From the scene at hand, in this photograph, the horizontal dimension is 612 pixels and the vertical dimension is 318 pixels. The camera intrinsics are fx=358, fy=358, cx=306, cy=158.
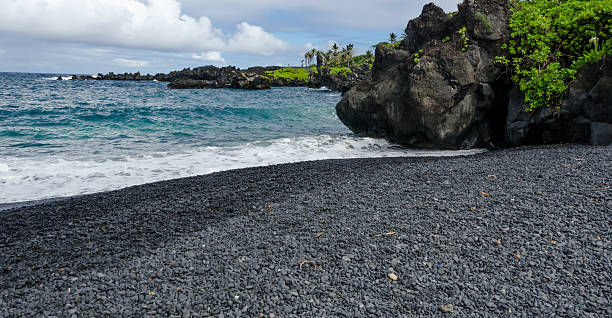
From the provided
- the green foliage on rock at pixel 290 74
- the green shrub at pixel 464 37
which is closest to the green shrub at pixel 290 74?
the green foliage on rock at pixel 290 74

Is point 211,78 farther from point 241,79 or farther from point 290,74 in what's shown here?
point 241,79

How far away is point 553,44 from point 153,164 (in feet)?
48.2

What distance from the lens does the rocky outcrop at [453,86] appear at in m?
13.4

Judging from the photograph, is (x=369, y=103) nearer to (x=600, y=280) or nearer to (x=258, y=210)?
(x=258, y=210)

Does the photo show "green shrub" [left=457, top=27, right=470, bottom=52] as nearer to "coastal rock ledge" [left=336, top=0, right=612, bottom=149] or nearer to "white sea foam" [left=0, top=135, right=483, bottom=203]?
"coastal rock ledge" [left=336, top=0, right=612, bottom=149]

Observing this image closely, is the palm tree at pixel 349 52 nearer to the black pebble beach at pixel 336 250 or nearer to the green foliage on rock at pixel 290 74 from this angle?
the green foliage on rock at pixel 290 74

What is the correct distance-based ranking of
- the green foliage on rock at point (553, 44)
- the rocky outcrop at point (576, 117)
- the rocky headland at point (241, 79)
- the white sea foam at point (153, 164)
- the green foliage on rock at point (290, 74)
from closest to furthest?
1. the white sea foam at point (153, 164)
2. the rocky outcrop at point (576, 117)
3. the green foliage on rock at point (553, 44)
4. the rocky headland at point (241, 79)
5. the green foliage on rock at point (290, 74)

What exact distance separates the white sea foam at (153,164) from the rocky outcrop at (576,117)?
1.80 m

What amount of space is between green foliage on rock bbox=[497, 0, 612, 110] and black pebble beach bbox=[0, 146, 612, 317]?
15.5ft

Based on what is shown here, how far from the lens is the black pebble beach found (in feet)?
12.5

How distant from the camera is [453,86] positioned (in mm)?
13320

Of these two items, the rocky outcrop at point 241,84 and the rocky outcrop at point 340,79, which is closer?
the rocky outcrop at point 340,79

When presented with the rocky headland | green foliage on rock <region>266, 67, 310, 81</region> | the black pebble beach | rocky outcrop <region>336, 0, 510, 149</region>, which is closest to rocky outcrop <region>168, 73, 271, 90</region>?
the rocky headland

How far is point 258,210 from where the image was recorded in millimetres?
6551
